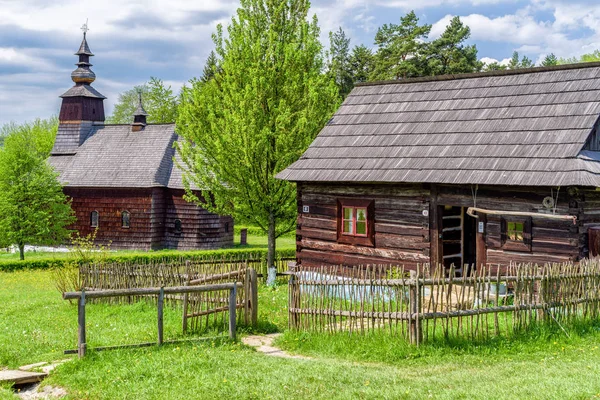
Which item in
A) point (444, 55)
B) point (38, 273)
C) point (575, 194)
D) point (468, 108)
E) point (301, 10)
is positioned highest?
point (444, 55)

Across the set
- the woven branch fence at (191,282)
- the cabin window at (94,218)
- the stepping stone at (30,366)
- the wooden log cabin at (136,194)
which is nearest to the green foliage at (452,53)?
the wooden log cabin at (136,194)

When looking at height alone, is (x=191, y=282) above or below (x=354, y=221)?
below

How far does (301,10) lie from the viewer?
2159 centimetres

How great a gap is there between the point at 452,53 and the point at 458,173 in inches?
1395

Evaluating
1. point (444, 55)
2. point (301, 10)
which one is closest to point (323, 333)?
point (301, 10)

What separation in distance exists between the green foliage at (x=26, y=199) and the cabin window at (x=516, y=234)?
843 inches

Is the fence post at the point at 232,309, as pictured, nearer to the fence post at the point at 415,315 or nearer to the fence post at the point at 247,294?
the fence post at the point at 247,294

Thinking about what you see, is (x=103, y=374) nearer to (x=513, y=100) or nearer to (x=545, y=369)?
(x=545, y=369)

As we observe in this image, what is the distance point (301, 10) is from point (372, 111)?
15.7 feet

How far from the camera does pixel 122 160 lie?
35.8 m

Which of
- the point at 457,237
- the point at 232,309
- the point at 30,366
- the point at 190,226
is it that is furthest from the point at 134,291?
the point at 190,226

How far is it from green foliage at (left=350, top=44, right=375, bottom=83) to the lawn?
48832 millimetres

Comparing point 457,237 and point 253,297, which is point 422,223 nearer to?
point 457,237

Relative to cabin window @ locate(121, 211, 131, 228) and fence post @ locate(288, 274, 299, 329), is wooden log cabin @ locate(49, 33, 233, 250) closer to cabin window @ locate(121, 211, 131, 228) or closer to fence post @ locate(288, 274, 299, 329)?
cabin window @ locate(121, 211, 131, 228)
